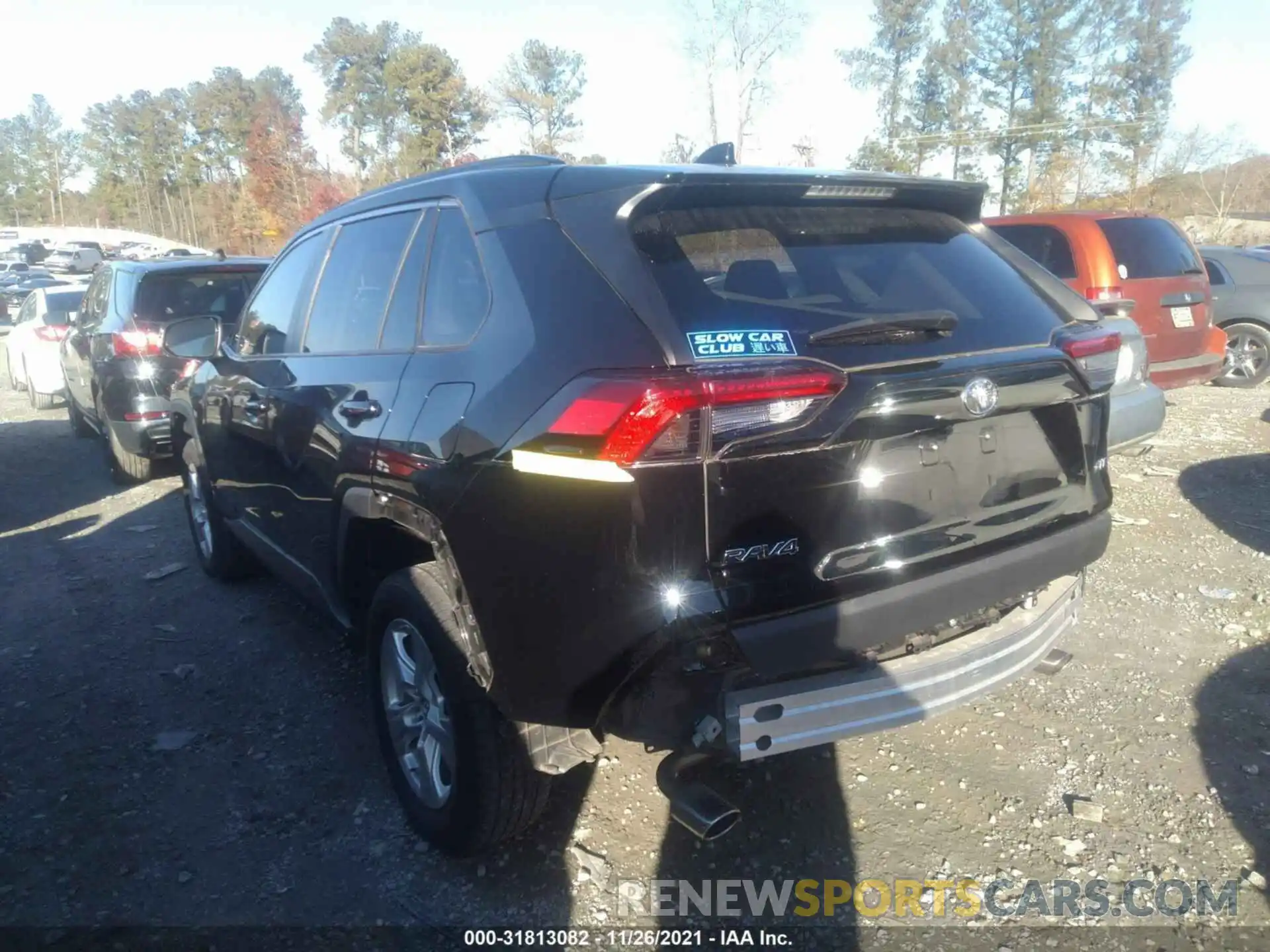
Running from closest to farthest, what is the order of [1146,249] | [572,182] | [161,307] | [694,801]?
[694,801], [572,182], [161,307], [1146,249]

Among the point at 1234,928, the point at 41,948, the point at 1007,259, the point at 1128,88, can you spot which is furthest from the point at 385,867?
the point at 1128,88

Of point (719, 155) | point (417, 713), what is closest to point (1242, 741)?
point (719, 155)

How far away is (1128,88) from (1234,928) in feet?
129

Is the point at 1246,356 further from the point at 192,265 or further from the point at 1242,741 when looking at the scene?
the point at 192,265

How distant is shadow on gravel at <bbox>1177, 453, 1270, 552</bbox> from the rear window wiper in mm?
3914

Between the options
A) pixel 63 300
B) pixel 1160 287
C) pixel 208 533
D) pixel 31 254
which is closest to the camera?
pixel 208 533

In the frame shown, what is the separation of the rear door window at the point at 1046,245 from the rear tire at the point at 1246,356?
438 cm

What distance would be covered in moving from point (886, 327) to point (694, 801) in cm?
127

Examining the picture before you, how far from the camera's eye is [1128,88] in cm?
3459

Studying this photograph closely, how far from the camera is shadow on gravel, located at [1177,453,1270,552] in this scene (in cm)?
552

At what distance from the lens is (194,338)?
4664 mm

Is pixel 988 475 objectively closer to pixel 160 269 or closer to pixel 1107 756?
pixel 1107 756

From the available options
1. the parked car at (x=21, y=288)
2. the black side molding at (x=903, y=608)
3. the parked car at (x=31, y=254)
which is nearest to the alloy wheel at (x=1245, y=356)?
the black side molding at (x=903, y=608)

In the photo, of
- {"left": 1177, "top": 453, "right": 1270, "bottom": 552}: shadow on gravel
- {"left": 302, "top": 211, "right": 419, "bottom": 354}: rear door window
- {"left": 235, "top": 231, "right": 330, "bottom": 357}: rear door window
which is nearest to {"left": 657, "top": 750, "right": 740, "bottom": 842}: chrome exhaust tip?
{"left": 302, "top": 211, "right": 419, "bottom": 354}: rear door window
